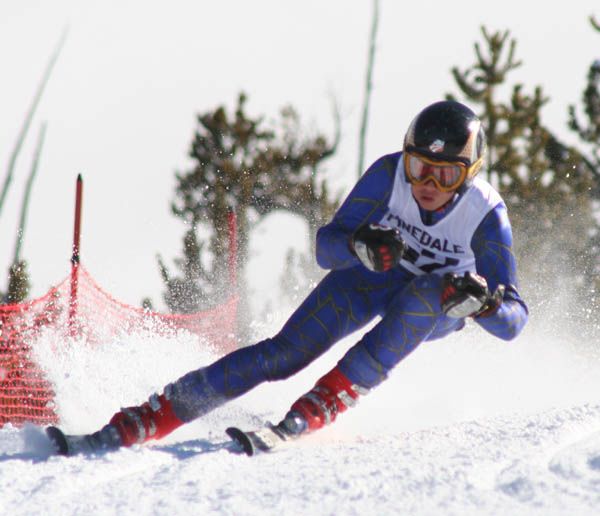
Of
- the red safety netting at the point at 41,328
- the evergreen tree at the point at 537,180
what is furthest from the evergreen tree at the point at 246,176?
the red safety netting at the point at 41,328

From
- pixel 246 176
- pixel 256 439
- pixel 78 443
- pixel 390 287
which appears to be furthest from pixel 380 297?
pixel 246 176

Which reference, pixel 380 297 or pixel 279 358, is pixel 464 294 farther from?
pixel 279 358

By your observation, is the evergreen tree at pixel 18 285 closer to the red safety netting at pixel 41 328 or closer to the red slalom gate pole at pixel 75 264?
the red safety netting at pixel 41 328

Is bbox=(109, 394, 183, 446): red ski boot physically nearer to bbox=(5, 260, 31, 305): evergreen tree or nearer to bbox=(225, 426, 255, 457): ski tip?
bbox=(225, 426, 255, 457): ski tip

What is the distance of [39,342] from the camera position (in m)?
6.11

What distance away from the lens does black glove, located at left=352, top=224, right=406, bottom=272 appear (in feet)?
11.2

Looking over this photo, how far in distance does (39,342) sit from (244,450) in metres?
3.22

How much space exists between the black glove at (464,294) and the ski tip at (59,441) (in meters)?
1.42

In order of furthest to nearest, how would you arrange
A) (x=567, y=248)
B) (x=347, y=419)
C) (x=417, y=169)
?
(x=567, y=248)
(x=347, y=419)
(x=417, y=169)

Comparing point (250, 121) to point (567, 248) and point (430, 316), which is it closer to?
point (567, 248)

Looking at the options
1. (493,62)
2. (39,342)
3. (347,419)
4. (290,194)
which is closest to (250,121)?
(290,194)

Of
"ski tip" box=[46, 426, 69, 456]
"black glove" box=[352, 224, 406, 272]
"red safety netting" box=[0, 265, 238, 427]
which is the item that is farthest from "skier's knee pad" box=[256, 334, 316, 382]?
"red safety netting" box=[0, 265, 238, 427]

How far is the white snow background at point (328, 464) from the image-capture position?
251 cm

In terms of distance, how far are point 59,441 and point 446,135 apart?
72.9 inches
